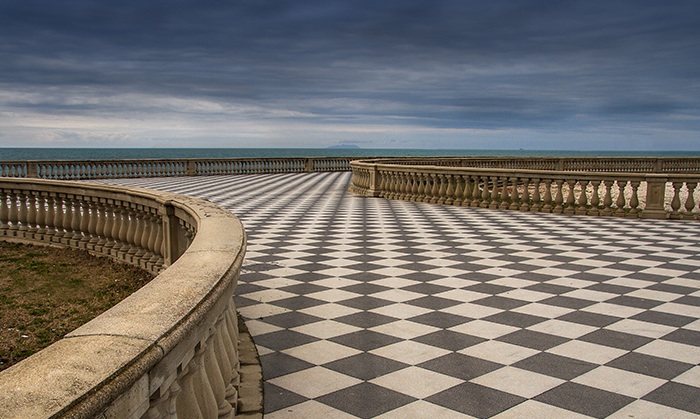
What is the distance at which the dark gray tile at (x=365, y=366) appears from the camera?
4.43 m

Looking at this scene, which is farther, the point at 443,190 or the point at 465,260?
the point at 443,190

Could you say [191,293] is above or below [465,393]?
above

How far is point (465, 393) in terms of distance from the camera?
13.4 feet

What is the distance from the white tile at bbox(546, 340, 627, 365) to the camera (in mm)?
4750

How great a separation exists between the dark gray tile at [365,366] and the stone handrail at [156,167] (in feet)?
77.4

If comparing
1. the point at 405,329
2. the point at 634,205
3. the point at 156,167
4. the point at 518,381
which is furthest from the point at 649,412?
the point at 156,167

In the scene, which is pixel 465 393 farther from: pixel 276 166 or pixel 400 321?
pixel 276 166

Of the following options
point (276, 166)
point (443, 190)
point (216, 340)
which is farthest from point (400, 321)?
point (276, 166)

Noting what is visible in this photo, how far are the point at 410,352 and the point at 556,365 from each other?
1118 millimetres

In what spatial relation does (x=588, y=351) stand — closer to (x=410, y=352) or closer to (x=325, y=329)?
(x=410, y=352)

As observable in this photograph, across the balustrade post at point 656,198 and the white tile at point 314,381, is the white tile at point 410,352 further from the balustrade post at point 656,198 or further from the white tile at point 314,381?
the balustrade post at point 656,198

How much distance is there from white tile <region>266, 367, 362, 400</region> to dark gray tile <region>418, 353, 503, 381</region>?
65cm

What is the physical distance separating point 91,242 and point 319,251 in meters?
3.63

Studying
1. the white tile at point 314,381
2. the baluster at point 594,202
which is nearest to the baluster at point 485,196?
the baluster at point 594,202
